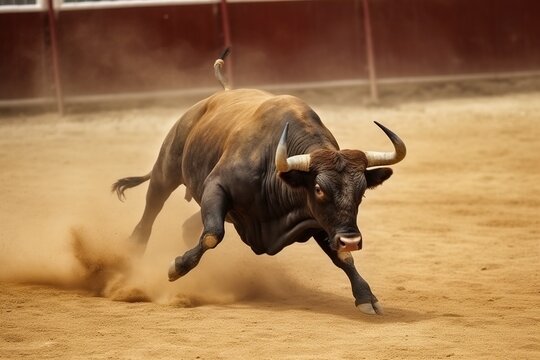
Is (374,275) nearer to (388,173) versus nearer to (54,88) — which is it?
(388,173)

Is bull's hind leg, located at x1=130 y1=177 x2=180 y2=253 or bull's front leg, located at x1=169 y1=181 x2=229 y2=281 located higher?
bull's front leg, located at x1=169 y1=181 x2=229 y2=281

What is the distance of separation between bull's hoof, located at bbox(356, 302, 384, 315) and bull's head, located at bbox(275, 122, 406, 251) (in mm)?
426

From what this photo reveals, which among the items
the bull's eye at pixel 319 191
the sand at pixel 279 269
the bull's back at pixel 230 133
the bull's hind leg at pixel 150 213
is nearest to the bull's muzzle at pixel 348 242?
the bull's eye at pixel 319 191

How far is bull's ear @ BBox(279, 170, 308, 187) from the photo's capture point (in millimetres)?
5187

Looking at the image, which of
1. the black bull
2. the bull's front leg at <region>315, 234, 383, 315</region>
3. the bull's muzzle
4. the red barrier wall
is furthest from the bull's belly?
the red barrier wall

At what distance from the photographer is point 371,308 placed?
210 inches

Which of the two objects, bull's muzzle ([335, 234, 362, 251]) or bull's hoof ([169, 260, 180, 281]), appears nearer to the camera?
bull's muzzle ([335, 234, 362, 251])

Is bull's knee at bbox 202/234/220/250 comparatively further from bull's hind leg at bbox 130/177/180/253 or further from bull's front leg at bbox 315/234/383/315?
bull's hind leg at bbox 130/177/180/253

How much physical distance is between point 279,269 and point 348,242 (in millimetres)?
1506

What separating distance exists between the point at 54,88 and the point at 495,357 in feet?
30.0

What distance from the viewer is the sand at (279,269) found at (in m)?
4.69

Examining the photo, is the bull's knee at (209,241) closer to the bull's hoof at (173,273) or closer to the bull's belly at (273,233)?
the bull's hoof at (173,273)

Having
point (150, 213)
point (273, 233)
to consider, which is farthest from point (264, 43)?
point (273, 233)

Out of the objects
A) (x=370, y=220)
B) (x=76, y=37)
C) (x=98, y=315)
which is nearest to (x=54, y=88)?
(x=76, y=37)
